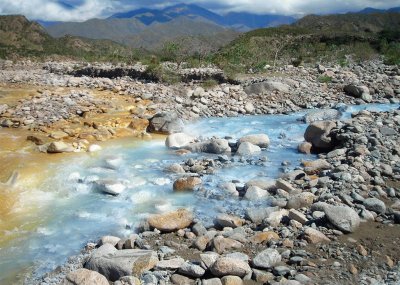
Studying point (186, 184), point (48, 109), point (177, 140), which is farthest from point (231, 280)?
point (48, 109)

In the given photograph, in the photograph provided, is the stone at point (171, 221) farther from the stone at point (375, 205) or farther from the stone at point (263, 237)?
the stone at point (375, 205)

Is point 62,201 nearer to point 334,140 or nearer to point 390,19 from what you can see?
point 334,140

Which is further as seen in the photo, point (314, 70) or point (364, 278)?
point (314, 70)

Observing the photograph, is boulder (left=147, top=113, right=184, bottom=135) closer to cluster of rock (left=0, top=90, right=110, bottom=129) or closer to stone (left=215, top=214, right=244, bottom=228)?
cluster of rock (left=0, top=90, right=110, bottom=129)

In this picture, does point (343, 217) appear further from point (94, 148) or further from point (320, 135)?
point (94, 148)

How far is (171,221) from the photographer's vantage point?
7.87 m

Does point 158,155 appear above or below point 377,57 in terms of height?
below

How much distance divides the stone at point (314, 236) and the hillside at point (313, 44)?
17312 mm

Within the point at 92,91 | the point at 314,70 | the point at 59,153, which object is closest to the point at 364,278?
the point at 59,153

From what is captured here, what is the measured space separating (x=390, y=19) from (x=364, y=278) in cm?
16983

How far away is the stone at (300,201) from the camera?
8.27 m

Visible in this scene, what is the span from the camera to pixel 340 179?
9.14 m

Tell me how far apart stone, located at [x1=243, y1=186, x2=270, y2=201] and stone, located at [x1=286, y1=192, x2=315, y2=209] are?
2.66 feet

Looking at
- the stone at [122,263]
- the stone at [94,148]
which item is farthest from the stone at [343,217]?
the stone at [94,148]
